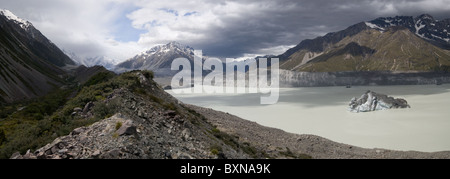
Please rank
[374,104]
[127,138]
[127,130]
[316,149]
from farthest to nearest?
[374,104] → [316,149] → [127,130] → [127,138]

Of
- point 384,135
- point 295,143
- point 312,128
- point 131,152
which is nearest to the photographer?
point 131,152

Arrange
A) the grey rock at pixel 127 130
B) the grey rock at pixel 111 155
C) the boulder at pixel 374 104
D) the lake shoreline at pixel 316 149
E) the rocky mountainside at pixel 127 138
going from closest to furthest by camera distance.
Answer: the grey rock at pixel 111 155 < the rocky mountainside at pixel 127 138 < the grey rock at pixel 127 130 < the lake shoreline at pixel 316 149 < the boulder at pixel 374 104

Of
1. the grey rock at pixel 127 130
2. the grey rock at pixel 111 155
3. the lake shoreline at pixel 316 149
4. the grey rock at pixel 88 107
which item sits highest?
the grey rock at pixel 88 107

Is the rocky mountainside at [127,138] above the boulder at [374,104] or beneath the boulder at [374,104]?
above

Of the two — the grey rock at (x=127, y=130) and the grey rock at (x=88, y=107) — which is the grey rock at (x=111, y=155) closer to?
the grey rock at (x=127, y=130)

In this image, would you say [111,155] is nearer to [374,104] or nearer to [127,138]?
[127,138]

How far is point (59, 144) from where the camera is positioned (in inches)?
538

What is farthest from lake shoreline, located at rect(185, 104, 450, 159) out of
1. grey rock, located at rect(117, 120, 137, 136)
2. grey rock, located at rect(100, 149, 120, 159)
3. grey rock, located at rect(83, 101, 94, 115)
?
grey rock, located at rect(100, 149, 120, 159)

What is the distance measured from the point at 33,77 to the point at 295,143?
4041 inches

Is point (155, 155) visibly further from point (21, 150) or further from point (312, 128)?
point (312, 128)

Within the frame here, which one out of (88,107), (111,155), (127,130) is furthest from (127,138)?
(88,107)

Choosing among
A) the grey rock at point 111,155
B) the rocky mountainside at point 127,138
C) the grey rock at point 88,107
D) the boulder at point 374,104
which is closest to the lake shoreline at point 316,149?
the rocky mountainside at point 127,138

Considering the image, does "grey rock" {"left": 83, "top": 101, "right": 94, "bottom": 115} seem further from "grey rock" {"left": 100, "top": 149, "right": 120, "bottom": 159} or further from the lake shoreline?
the lake shoreline
